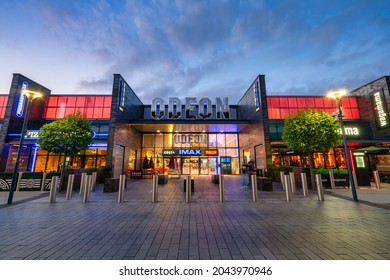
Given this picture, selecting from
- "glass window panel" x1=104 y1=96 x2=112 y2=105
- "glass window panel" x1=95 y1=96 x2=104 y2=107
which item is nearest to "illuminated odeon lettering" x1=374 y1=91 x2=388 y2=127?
"glass window panel" x1=104 y1=96 x2=112 y2=105

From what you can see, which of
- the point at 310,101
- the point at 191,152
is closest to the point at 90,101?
the point at 191,152

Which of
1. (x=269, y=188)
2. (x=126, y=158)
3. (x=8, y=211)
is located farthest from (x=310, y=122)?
(x=126, y=158)

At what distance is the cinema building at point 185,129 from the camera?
1653cm

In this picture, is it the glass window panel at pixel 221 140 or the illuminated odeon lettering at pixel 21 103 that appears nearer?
the illuminated odeon lettering at pixel 21 103

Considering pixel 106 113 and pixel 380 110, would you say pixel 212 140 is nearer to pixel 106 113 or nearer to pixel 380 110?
pixel 106 113

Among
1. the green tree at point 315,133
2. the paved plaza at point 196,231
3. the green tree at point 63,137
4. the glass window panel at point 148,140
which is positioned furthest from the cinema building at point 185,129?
the paved plaza at point 196,231

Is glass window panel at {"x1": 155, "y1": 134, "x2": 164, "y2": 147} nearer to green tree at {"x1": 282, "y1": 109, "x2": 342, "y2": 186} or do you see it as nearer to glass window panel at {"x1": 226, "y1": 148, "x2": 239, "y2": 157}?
glass window panel at {"x1": 226, "y1": 148, "x2": 239, "y2": 157}

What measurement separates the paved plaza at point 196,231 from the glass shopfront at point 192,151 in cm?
1600

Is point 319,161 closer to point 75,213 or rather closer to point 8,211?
point 75,213

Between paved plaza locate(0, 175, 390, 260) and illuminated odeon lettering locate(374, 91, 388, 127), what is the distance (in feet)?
65.0

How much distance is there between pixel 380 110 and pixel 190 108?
79.0ft

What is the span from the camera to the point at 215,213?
5.68m

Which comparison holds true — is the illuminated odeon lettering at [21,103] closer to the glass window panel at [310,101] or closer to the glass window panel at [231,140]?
the glass window panel at [231,140]

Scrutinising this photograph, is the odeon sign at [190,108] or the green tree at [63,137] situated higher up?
the odeon sign at [190,108]
